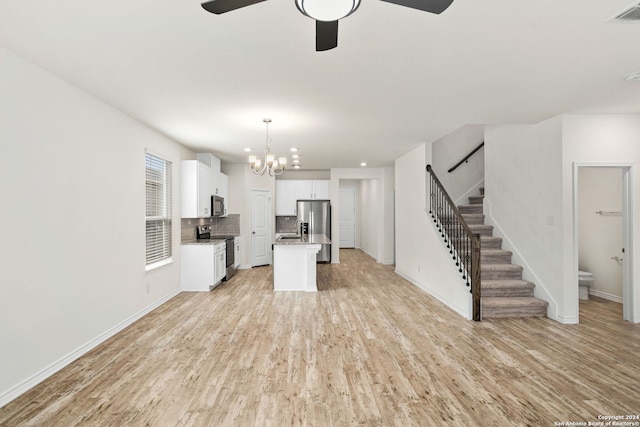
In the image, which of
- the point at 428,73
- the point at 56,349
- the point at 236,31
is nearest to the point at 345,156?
the point at 428,73

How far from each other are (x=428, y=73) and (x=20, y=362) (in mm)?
4104

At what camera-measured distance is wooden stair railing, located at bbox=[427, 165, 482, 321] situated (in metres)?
4.36

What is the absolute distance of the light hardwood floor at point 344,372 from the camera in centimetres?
233

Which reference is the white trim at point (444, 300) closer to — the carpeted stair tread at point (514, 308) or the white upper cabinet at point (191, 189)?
the carpeted stair tread at point (514, 308)

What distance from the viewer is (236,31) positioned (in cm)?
228

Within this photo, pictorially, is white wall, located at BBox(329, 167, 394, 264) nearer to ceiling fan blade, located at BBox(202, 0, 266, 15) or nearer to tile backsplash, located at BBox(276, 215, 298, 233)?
tile backsplash, located at BBox(276, 215, 298, 233)

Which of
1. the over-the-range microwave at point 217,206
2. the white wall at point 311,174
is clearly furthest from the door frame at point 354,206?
the over-the-range microwave at point 217,206

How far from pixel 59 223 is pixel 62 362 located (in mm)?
1260

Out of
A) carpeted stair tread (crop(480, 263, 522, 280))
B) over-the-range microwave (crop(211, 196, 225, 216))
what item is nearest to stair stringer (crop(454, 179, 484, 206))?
carpeted stair tread (crop(480, 263, 522, 280))

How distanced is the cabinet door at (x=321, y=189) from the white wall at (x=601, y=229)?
5675mm

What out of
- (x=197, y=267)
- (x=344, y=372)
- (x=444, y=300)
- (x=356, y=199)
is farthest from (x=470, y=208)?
(x=356, y=199)

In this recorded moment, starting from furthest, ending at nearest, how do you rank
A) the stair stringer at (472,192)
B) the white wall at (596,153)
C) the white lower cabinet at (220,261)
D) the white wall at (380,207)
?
the white wall at (380,207), the stair stringer at (472,192), the white lower cabinet at (220,261), the white wall at (596,153)

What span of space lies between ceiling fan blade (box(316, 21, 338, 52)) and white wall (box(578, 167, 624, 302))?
548 cm

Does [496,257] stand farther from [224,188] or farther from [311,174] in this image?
[224,188]
